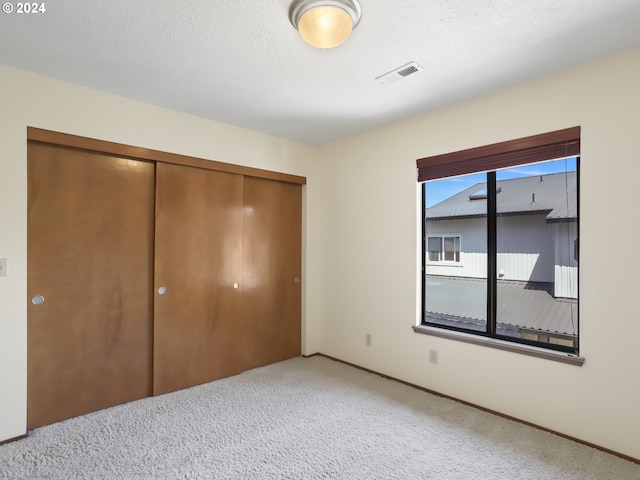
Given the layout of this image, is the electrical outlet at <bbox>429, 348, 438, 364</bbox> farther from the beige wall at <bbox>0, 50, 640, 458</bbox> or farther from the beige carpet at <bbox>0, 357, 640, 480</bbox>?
the beige carpet at <bbox>0, 357, 640, 480</bbox>

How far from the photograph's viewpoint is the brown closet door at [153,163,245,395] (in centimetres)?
294

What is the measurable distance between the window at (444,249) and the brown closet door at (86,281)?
100 inches

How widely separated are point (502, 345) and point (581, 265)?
800 millimetres

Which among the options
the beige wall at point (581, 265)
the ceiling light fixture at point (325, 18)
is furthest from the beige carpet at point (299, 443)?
the ceiling light fixture at point (325, 18)

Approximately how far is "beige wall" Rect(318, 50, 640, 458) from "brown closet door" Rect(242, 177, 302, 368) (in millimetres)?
426

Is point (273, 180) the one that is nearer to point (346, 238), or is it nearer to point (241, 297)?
point (346, 238)

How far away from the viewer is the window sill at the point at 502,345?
226 cm

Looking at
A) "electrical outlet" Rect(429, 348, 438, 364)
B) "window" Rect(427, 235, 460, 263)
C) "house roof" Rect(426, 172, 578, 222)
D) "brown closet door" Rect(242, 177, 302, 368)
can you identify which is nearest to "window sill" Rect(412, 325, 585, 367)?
"electrical outlet" Rect(429, 348, 438, 364)

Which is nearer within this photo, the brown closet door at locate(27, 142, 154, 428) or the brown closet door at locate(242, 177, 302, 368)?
the brown closet door at locate(27, 142, 154, 428)

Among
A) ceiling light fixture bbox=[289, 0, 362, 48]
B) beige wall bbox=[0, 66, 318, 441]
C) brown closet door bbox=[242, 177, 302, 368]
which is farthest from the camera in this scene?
brown closet door bbox=[242, 177, 302, 368]

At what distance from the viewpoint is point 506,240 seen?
8.91 ft

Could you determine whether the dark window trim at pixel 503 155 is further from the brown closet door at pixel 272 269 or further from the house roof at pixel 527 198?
the brown closet door at pixel 272 269

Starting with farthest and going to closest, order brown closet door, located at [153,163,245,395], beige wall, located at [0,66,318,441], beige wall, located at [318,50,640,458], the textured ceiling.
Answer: brown closet door, located at [153,163,245,395], beige wall, located at [0,66,318,441], beige wall, located at [318,50,640,458], the textured ceiling

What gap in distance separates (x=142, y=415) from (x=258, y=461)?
43.9 inches
